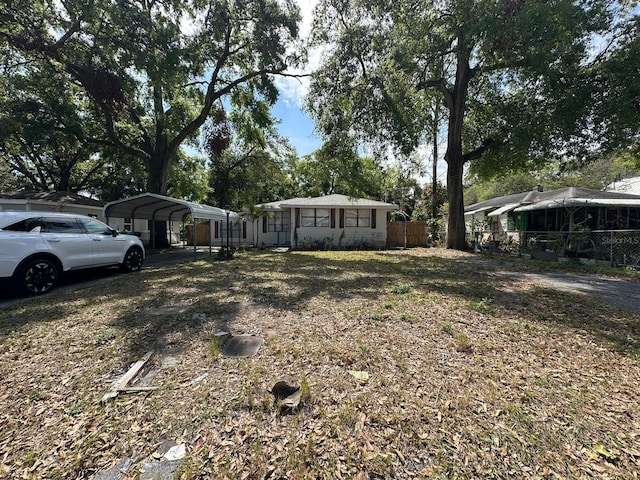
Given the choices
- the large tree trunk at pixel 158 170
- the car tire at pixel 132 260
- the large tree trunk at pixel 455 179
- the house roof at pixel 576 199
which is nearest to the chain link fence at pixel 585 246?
the house roof at pixel 576 199

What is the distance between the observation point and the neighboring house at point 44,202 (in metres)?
13.7

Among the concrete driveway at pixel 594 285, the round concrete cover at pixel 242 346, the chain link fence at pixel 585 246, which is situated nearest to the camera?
the round concrete cover at pixel 242 346

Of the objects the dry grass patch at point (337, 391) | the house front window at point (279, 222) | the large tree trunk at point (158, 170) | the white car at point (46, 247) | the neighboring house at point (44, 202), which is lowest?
the dry grass patch at point (337, 391)

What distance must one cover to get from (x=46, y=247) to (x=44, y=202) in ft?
38.2

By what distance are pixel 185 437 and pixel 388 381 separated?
1677mm

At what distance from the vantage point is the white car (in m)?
5.45

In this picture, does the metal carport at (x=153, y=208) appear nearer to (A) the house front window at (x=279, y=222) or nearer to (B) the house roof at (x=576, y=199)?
(A) the house front window at (x=279, y=222)

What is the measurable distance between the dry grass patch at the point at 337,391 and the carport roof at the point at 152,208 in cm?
595

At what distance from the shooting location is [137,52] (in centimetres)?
1120

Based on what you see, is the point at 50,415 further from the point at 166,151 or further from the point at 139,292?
the point at 166,151

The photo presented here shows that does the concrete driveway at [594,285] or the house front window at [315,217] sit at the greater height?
the house front window at [315,217]

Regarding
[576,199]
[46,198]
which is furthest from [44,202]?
[576,199]

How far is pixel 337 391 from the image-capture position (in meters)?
2.45

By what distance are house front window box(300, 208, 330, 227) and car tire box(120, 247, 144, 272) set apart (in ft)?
31.5
